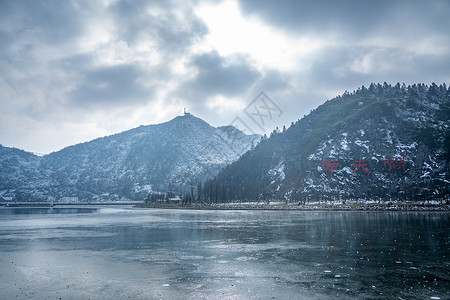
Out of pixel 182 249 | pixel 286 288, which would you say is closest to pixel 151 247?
pixel 182 249

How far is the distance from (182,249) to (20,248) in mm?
22461

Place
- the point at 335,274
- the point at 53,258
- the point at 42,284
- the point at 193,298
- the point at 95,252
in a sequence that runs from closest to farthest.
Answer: the point at 193,298, the point at 42,284, the point at 335,274, the point at 53,258, the point at 95,252

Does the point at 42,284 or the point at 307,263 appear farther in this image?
the point at 307,263

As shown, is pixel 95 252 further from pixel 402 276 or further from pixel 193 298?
pixel 402 276

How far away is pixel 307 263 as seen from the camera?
31.3 meters

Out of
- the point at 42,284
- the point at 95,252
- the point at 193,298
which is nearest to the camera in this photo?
the point at 193,298

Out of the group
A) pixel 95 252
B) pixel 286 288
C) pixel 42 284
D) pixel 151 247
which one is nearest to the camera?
pixel 286 288

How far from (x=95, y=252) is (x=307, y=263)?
25.4 m

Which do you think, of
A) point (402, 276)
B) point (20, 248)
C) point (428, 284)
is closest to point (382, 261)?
point (402, 276)

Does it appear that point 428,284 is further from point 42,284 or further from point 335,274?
point 42,284

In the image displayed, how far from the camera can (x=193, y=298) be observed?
20.8 meters

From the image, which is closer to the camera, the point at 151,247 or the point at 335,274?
the point at 335,274

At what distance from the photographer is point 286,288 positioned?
22.9 meters

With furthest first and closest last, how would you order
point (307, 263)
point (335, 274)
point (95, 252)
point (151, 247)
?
1. point (151, 247)
2. point (95, 252)
3. point (307, 263)
4. point (335, 274)
